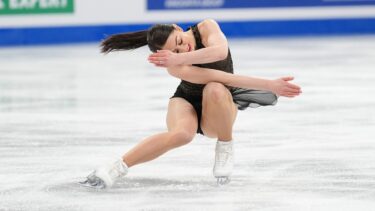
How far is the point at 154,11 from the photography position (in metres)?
11.3

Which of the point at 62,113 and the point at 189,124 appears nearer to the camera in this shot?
the point at 189,124

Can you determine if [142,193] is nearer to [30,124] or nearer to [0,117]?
[30,124]

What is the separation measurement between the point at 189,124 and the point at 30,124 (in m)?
1.88

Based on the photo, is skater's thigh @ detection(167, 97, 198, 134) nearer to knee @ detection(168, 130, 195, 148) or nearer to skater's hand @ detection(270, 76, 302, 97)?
knee @ detection(168, 130, 195, 148)

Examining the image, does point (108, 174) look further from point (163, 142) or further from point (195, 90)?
point (195, 90)

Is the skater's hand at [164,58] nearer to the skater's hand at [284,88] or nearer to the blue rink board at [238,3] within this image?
the skater's hand at [284,88]

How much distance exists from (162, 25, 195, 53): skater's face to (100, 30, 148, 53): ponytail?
0.19 meters

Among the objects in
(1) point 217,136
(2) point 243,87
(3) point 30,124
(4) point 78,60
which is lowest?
(4) point 78,60

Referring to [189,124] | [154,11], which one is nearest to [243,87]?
[189,124]

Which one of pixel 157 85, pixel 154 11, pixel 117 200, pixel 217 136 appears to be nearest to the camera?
pixel 117 200

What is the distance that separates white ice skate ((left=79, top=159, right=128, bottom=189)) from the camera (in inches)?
144

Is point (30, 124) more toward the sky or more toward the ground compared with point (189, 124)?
more toward the ground

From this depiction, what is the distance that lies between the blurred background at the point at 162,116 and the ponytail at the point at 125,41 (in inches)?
22.8

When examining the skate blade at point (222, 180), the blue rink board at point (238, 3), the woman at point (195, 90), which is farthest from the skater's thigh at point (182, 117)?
the blue rink board at point (238, 3)
